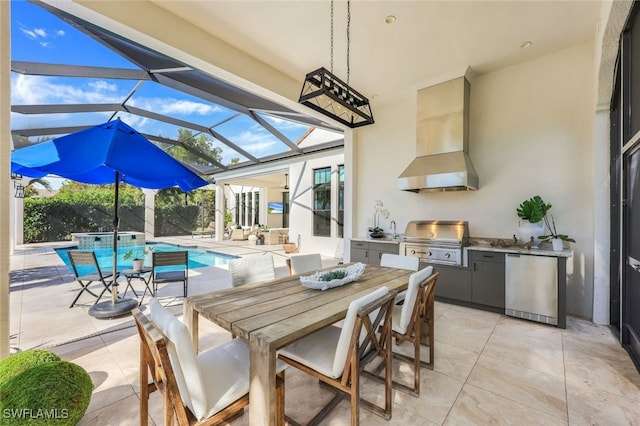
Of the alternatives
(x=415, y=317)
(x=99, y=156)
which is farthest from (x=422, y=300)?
(x=99, y=156)

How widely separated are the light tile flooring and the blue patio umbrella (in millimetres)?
731

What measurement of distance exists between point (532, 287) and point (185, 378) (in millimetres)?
3986

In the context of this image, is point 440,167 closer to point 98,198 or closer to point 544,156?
point 544,156

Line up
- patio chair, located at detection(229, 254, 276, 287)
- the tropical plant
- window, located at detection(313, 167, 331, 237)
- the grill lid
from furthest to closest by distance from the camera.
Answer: window, located at detection(313, 167, 331, 237) → the grill lid → the tropical plant → patio chair, located at detection(229, 254, 276, 287)

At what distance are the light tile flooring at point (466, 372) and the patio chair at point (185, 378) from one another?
0.55m

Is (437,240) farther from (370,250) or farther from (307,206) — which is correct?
(307,206)

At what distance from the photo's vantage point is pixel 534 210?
364 cm

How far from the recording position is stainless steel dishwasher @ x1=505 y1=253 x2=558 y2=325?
3.31m

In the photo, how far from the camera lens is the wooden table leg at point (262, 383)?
1230 mm

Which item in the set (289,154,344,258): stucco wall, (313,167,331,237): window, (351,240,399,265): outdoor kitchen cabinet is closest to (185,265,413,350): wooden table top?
(351,240,399,265): outdoor kitchen cabinet

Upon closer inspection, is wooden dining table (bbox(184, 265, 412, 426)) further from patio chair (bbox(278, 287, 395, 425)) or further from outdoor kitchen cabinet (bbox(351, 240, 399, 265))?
outdoor kitchen cabinet (bbox(351, 240, 399, 265))

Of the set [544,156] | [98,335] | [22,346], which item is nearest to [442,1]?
[544,156]

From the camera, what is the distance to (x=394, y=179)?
534 centimetres

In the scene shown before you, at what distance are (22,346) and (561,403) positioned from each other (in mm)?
4737
